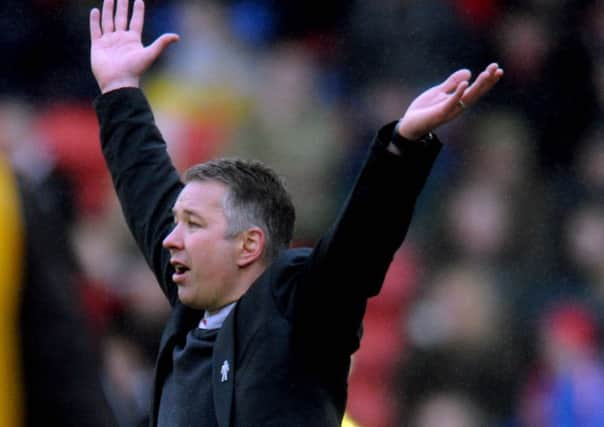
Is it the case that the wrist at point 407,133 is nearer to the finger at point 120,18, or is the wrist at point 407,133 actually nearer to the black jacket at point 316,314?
the black jacket at point 316,314

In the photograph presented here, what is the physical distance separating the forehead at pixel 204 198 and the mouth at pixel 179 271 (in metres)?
0.15

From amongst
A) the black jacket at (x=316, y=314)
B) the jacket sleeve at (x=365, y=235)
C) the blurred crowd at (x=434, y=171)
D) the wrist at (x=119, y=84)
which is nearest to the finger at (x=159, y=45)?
the wrist at (x=119, y=84)

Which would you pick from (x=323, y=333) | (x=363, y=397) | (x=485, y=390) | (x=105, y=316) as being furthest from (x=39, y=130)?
(x=323, y=333)

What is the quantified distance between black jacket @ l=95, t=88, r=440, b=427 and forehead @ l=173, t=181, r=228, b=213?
26 cm

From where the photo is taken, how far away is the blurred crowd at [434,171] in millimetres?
6730

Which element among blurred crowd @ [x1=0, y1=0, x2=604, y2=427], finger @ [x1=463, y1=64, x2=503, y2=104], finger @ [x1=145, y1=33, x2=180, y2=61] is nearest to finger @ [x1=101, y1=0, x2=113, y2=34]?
finger @ [x1=145, y1=33, x2=180, y2=61]

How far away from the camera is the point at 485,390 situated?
6.96m

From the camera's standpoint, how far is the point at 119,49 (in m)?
4.23

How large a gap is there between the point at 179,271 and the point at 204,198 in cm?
20

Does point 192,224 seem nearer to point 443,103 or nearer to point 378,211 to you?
point 378,211

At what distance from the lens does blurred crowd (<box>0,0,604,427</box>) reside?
673 centimetres

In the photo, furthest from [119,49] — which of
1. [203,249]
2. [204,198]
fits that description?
[203,249]

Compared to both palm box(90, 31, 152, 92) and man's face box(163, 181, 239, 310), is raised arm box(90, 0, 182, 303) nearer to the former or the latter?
palm box(90, 31, 152, 92)

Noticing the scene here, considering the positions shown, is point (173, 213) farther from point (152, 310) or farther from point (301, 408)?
point (152, 310)
